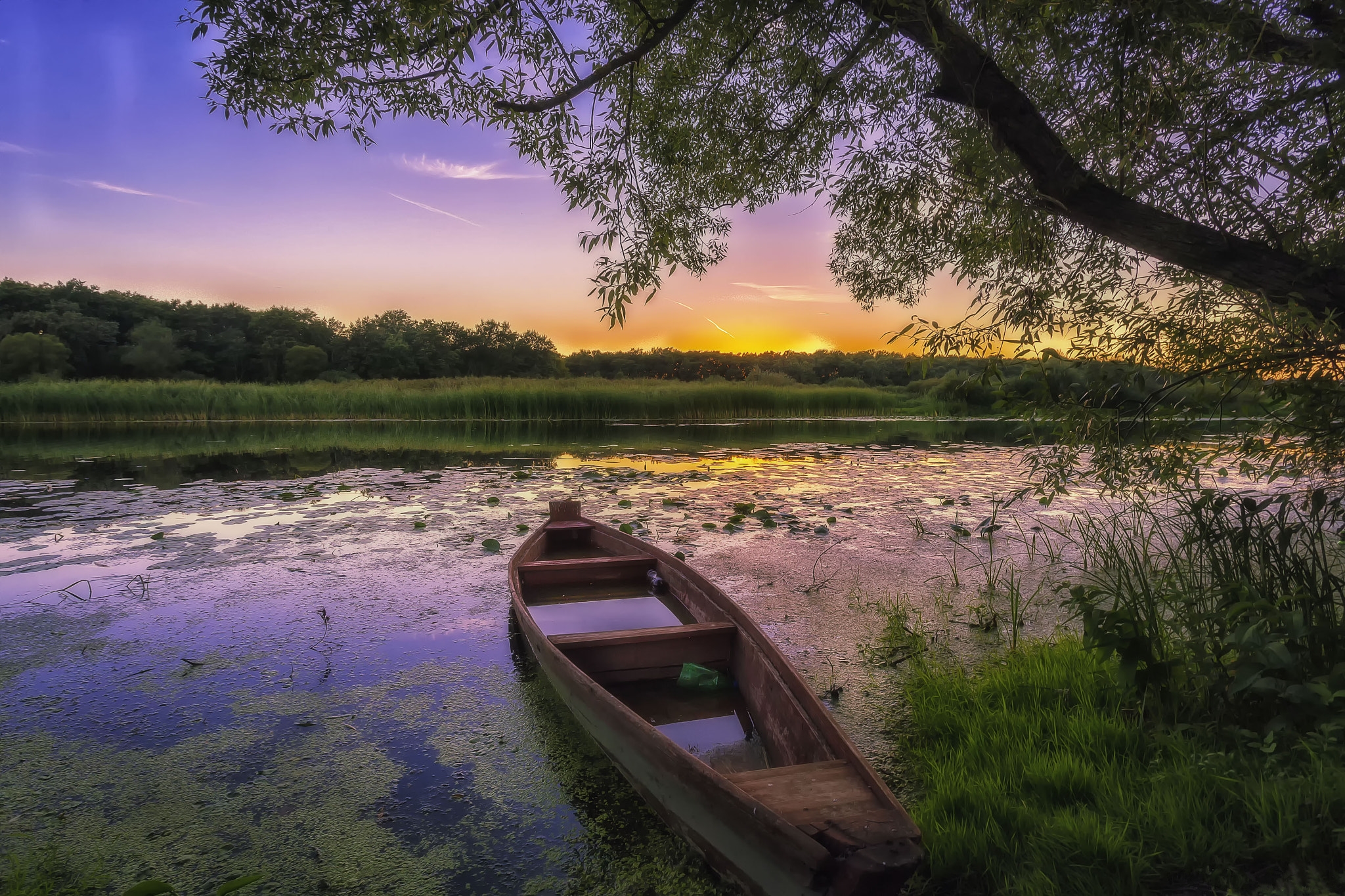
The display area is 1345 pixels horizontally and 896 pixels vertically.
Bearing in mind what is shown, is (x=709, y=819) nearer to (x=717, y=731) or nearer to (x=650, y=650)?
(x=717, y=731)

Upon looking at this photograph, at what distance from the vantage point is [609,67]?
385 cm

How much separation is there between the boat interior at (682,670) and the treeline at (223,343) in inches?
1533

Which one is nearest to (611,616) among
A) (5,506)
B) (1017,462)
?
(5,506)

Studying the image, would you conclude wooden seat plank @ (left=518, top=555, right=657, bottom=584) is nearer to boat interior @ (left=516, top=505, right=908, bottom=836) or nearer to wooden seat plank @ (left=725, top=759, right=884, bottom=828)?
boat interior @ (left=516, top=505, right=908, bottom=836)

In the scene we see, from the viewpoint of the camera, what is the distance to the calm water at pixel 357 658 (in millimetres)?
2291

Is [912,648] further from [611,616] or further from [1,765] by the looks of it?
[1,765]

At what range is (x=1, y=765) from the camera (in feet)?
8.84

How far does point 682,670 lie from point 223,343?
4823cm

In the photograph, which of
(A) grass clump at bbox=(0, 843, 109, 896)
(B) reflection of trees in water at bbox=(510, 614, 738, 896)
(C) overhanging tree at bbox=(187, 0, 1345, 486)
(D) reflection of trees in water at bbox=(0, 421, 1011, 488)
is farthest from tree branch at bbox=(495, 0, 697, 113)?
(D) reflection of trees in water at bbox=(0, 421, 1011, 488)

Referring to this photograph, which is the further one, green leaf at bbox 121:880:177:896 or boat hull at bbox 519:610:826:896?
boat hull at bbox 519:610:826:896

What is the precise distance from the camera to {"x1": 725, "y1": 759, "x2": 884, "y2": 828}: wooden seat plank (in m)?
1.86

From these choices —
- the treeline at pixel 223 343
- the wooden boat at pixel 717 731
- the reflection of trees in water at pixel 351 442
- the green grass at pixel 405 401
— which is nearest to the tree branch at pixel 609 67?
the wooden boat at pixel 717 731

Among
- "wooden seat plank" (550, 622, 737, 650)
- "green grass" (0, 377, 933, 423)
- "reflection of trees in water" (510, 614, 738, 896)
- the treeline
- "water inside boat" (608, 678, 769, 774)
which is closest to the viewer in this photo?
"reflection of trees in water" (510, 614, 738, 896)

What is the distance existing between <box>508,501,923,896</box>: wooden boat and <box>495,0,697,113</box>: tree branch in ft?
10.1
